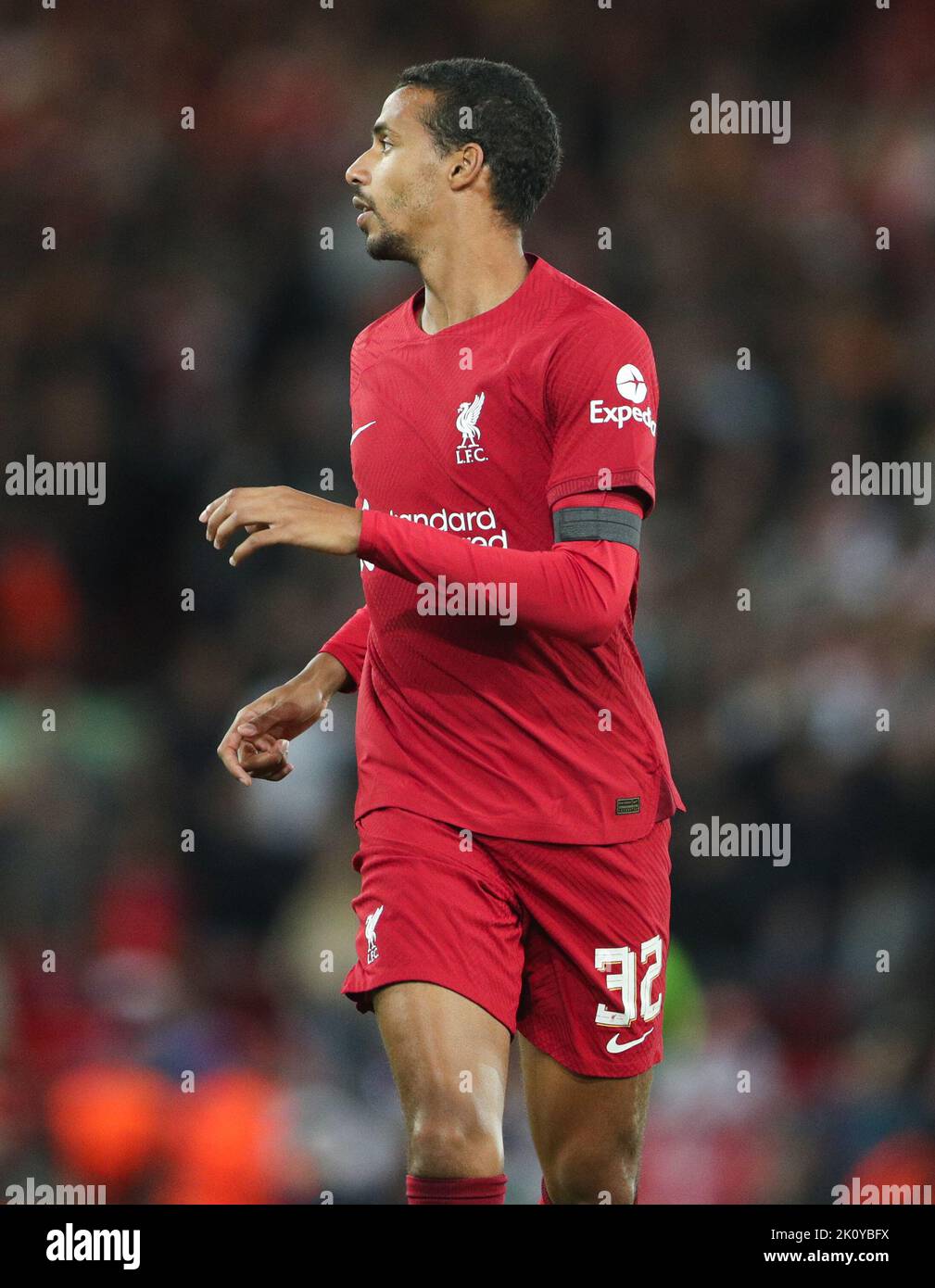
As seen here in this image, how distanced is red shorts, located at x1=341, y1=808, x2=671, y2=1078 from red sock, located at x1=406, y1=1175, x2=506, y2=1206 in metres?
0.29

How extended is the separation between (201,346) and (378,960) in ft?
13.8

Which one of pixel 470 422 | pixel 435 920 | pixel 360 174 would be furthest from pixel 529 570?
pixel 360 174

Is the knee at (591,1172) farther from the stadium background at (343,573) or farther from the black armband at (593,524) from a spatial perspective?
the stadium background at (343,573)

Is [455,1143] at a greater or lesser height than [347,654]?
lesser

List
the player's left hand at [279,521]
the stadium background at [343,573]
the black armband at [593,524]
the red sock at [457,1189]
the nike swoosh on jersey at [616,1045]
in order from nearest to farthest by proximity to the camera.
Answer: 1. the player's left hand at [279,521]
2. the red sock at [457,1189]
3. the black armband at [593,524]
4. the nike swoosh on jersey at [616,1045]
5. the stadium background at [343,573]

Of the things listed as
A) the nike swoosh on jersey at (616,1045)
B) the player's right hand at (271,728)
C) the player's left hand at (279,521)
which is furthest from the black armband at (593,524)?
the nike swoosh on jersey at (616,1045)

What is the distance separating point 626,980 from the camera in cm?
322

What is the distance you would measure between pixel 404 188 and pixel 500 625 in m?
0.86

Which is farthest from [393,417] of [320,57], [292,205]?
[320,57]

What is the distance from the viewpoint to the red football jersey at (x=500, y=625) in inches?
122

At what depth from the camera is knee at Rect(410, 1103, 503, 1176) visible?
2.84 metres

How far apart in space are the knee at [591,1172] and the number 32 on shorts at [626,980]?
235 millimetres

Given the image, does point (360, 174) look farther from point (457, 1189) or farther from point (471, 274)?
point (457, 1189)

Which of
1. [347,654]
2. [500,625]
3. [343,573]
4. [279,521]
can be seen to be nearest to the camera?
[279,521]
